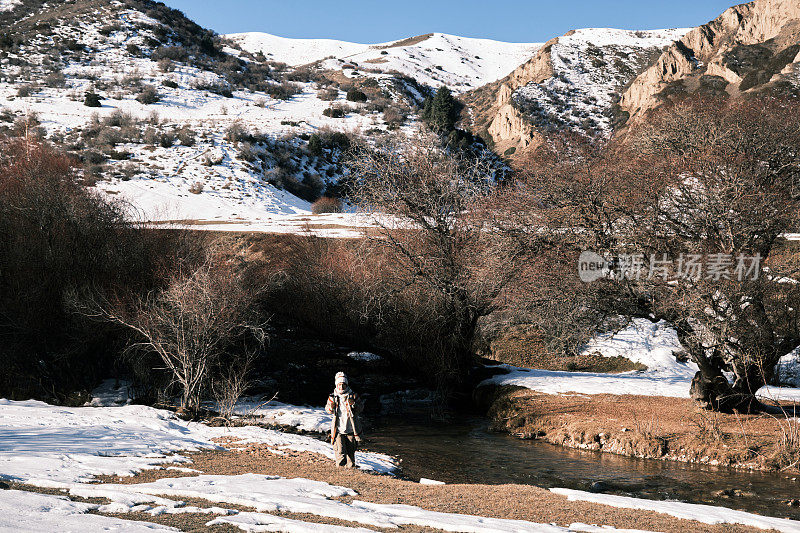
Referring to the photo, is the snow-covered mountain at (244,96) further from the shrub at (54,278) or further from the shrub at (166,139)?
the shrub at (54,278)

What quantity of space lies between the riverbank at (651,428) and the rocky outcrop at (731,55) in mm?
Result: 57636

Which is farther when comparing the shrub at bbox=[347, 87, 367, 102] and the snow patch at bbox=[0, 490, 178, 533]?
the shrub at bbox=[347, 87, 367, 102]

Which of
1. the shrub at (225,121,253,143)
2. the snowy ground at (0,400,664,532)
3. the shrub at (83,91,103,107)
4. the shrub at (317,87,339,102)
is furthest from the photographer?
the shrub at (317,87,339,102)

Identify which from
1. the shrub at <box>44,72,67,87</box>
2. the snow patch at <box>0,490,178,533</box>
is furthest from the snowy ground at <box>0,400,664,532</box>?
the shrub at <box>44,72,67,87</box>

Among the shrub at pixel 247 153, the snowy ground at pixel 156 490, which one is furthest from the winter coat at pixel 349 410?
the shrub at pixel 247 153

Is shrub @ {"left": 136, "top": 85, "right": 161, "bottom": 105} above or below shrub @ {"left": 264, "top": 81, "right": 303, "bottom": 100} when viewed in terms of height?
below

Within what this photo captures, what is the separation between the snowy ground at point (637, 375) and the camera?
18297 millimetres

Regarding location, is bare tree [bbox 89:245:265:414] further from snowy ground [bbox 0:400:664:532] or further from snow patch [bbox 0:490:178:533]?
snow patch [bbox 0:490:178:533]

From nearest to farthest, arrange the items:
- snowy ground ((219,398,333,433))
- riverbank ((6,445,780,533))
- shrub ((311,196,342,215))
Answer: riverbank ((6,445,780,533)) < snowy ground ((219,398,333,433)) < shrub ((311,196,342,215))

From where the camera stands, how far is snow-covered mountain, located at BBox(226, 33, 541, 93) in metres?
120

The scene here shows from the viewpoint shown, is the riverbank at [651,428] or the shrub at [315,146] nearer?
the riverbank at [651,428]

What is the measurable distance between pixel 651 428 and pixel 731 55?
72.7m

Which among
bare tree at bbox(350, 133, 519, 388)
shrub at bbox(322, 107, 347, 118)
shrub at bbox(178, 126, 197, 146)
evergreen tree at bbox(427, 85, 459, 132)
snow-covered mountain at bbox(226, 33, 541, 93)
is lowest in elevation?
bare tree at bbox(350, 133, 519, 388)

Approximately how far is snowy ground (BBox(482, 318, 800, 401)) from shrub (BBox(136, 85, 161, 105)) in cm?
5445
